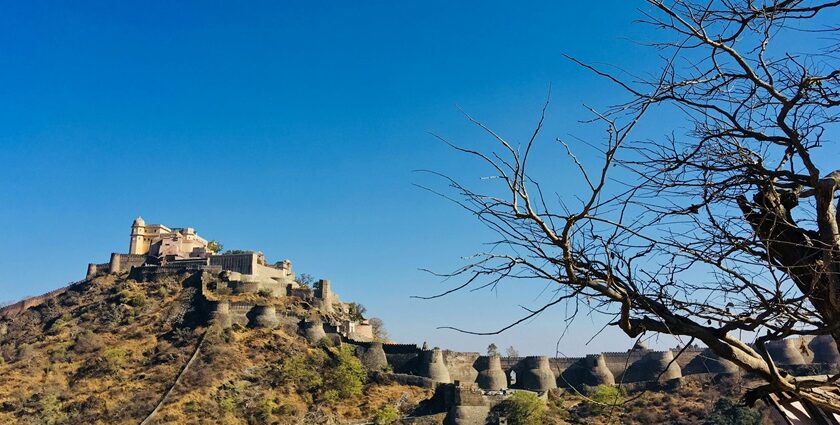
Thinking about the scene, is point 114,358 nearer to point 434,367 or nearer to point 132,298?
point 132,298

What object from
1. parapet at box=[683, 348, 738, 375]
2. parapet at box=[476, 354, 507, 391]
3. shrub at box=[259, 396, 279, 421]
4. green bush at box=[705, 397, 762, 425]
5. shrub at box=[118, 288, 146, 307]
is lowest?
green bush at box=[705, 397, 762, 425]

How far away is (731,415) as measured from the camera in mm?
31234

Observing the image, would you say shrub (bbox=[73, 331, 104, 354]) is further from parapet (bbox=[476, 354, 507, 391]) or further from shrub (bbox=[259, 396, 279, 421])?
parapet (bbox=[476, 354, 507, 391])

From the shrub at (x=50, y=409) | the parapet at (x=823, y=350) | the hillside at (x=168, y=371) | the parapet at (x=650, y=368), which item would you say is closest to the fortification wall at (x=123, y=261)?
the hillside at (x=168, y=371)

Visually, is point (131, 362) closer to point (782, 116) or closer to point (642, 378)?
point (642, 378)

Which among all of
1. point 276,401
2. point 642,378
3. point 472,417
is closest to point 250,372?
point 276,401

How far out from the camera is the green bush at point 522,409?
3206 cm

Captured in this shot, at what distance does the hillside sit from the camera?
1345 inches

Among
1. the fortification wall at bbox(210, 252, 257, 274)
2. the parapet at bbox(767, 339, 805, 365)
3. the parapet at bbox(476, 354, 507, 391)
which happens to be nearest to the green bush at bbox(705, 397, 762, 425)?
the parapet at bbox(767, 339, 805, 365)

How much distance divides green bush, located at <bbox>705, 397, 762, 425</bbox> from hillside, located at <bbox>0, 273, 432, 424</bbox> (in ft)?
47.3

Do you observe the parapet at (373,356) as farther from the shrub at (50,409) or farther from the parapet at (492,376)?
the shrub at (50,409)

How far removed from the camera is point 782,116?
3209 mm

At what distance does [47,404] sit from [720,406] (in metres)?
33.0

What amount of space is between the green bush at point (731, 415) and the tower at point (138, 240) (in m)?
43.6
